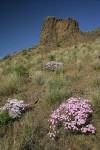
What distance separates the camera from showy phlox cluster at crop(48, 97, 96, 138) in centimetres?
551

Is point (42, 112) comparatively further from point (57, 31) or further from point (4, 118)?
point (57, 31)

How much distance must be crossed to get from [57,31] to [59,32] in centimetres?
53

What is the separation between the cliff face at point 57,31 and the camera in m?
34.8

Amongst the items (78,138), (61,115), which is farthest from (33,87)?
(78,138)

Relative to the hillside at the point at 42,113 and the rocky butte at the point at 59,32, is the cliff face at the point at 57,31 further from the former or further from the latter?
the hillside at the point at 42,113

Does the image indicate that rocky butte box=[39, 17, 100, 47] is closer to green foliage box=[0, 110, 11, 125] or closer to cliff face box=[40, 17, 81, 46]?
cliff face box=[40, 17, 81, 46]

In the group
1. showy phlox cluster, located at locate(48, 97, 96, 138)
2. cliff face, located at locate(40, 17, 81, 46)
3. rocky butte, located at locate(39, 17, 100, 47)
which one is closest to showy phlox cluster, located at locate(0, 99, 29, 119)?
showy phlox cluster, located at locate(48, 97, 96, 138)

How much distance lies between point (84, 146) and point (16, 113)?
7.51 ft

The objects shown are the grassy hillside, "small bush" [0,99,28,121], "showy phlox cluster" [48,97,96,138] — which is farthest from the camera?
"small bush" [0,99,28,121]

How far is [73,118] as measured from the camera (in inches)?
233

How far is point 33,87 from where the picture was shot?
988cm

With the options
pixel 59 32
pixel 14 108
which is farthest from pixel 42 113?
pixel 59 32

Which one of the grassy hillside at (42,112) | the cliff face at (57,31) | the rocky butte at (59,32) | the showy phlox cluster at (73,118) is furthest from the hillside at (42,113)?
the cliff face at (57,31)

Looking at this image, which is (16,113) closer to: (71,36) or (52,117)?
(52,117)
